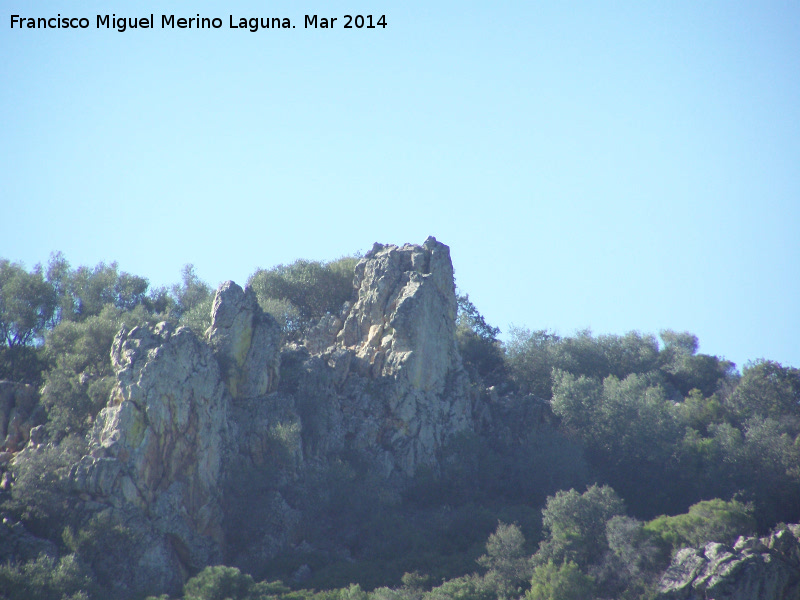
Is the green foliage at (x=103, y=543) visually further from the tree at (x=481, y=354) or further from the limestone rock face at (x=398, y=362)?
the tree at (x=481, y=354)

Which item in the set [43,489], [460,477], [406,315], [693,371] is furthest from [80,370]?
[693,371]

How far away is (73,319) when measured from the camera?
53.7 meters

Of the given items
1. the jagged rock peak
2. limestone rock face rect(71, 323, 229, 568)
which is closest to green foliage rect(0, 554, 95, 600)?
limestone rock face rect(71, 323, 229, 568)

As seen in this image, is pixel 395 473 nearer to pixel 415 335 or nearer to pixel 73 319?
pixel 415 335

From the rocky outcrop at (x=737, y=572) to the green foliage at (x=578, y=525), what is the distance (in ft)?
11.7

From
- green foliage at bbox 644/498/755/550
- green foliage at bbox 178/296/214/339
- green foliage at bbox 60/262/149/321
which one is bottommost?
green foliage at bbox 644/498/755/550

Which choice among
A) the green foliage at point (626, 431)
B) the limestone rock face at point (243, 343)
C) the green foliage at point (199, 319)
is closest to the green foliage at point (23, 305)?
the green foliage at point (199, 319)

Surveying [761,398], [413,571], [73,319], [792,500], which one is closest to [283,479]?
[413,571]

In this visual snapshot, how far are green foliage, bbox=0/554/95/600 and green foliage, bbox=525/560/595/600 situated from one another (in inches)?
724

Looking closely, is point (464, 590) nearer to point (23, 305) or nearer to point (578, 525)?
point (578, 525)

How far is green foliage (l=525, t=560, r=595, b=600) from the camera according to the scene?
36191mm

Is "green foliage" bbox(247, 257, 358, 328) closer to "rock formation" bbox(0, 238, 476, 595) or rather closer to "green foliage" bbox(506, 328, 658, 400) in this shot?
"rock formation" bbox(0, 238, 476, 595)

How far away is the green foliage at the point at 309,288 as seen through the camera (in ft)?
204

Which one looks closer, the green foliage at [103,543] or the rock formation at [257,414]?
the green foliage at [103,543]
